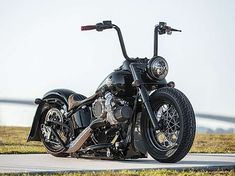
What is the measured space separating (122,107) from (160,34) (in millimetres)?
1194

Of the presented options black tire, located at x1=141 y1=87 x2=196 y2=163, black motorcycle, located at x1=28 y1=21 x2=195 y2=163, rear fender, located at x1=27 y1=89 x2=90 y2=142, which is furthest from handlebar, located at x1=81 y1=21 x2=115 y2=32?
rear fender, located at x1=27 y1=89 x2=90 y2=142

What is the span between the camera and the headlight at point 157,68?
22.4ft

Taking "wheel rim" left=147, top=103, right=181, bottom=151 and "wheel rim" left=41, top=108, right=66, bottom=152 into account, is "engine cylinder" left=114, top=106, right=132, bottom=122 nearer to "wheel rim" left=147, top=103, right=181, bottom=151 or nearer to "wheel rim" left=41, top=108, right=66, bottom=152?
"wheel rim" left=147, top=103, right=181, bottom=151

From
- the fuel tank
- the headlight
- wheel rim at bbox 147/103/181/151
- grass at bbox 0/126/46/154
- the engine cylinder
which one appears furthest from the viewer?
grass at bbox 0/126/46/154

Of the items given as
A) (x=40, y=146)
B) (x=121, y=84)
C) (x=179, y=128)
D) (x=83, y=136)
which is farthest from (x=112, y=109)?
(x=40, y=146)

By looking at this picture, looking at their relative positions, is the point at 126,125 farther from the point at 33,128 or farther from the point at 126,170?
the point at 33,128

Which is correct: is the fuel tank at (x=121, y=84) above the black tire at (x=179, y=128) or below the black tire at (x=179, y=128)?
above

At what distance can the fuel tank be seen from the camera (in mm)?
7129

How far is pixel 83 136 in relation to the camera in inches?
303

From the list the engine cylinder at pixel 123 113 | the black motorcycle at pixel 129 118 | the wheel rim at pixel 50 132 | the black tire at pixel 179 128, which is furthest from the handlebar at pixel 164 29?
the wheel rim at pixel 50 132

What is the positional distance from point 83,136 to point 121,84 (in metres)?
1.06

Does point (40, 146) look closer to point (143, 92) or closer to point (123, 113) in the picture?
point (123, 113)

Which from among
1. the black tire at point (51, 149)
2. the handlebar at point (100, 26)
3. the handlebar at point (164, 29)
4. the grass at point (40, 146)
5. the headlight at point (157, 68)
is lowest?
the grass at point (40, 146)

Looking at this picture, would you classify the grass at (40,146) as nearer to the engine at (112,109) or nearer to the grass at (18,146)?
the grass at (18,146)
